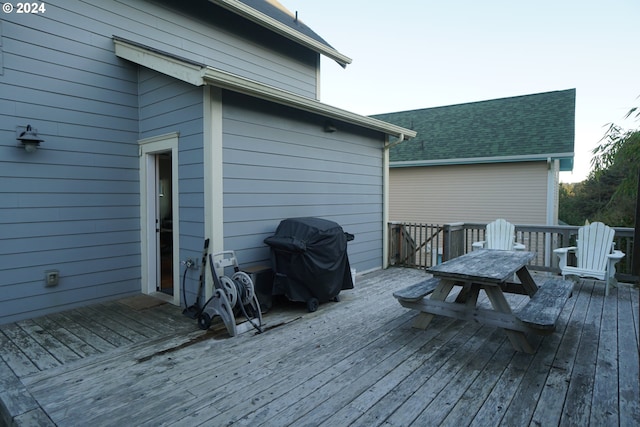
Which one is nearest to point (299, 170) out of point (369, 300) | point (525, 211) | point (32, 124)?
point (369, 300)

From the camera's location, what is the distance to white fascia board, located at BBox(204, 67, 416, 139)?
344 cm

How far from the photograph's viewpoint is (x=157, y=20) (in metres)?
4.83

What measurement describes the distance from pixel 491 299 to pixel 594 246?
298 cm

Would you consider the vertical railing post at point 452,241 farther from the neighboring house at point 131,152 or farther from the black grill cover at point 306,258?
the black grill cover at point 306,258

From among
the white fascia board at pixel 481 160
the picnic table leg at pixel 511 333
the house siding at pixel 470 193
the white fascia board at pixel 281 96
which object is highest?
the white fascia board at pixel 281 96

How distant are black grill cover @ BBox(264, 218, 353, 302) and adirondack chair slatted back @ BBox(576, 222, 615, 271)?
3535 millimetres

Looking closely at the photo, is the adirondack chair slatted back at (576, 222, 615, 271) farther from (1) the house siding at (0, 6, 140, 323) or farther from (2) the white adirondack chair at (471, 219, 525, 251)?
(1) the house siding at (0, 6, 140, 323)

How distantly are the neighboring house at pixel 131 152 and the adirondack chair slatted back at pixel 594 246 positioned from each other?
11.8 feet

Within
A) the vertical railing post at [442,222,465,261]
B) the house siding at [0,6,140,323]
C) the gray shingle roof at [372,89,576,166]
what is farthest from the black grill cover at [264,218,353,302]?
the gray shingle roof at [372,89,576,166]

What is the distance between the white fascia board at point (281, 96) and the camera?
3.44 meters

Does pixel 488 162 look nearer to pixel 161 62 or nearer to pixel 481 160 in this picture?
pixel 481 160

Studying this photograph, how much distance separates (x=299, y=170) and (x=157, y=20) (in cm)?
277

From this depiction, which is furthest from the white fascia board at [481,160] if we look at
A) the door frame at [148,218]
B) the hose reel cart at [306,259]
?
the door frame at [148,218]

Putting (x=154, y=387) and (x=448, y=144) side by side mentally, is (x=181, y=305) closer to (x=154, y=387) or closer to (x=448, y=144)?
(x=154, y=387)
